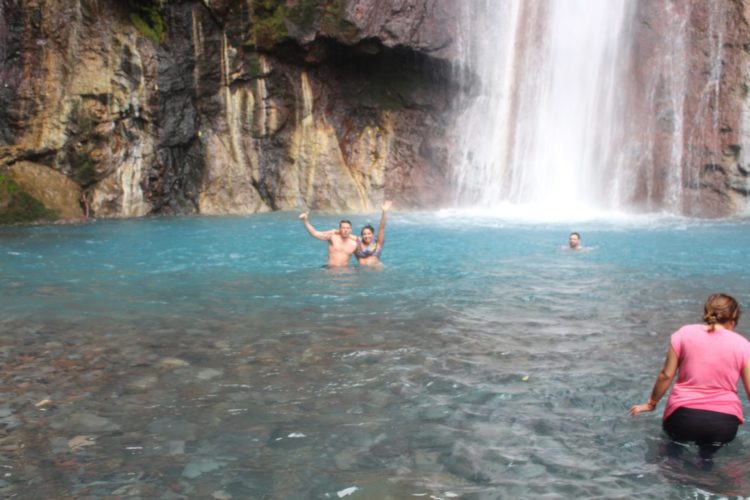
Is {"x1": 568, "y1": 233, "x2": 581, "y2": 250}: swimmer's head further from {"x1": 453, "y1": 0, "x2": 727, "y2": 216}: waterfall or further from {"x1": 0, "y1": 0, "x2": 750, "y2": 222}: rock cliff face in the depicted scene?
{"x1": 0, "y1": 0, "x2": 750, "y2": 222}: rock cliff face

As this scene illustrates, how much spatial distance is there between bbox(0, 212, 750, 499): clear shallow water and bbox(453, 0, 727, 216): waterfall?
1218 centimetres

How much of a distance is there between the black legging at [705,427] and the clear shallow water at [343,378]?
3.8 inches

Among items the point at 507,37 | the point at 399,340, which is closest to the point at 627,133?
the point at 507,37

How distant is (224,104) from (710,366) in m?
20.4

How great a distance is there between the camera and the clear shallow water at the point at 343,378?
4.39 metres

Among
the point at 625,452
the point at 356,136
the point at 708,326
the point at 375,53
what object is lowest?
the point at 625,452

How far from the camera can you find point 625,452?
4.76 meters

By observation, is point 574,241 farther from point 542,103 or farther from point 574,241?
point 542,103

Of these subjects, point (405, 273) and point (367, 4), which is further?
point (367, 4)

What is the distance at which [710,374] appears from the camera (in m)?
4.59

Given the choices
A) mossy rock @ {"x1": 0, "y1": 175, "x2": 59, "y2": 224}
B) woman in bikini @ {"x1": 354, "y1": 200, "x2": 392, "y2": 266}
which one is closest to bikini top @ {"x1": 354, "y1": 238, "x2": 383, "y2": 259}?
woman in bikini @ {"x1": 354, "y1": 200, "x2": 392, "y2": 266}

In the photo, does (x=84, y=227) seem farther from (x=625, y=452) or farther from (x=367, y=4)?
(x=625, y=452)

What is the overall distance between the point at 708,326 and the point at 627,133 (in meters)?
21.5

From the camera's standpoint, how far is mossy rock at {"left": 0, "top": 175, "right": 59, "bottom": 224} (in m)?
18.7
